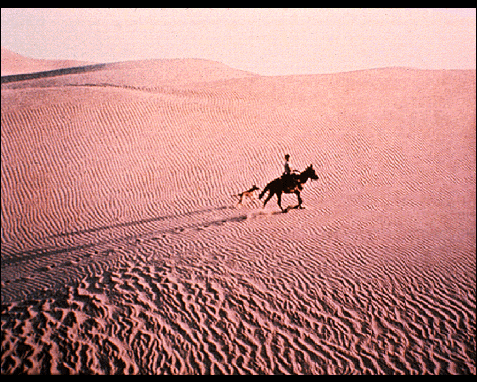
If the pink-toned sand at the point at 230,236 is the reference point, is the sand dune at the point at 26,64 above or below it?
above

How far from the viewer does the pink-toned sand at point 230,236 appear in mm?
5262

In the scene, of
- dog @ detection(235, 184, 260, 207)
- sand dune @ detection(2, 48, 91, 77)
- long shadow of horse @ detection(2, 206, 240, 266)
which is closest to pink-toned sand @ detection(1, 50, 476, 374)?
long shadow of horse @ detection(2, 206, 240, 266)

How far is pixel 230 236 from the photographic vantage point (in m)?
9.35

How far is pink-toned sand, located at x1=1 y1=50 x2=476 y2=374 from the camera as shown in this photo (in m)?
5.26

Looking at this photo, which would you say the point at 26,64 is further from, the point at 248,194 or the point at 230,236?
the point at 230,236

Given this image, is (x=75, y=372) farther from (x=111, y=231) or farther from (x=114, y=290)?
(x=111, y=231)

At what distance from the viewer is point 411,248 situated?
828 cm

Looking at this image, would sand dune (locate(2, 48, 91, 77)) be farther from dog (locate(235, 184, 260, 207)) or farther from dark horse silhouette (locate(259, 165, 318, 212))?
dark horse silhouette (locate(259, 165, 318, 212))

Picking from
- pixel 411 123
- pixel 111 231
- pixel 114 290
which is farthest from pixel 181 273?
pixel 411 123

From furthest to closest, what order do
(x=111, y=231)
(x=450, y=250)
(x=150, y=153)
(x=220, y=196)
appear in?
(x=150, y=153), (x=220, y=196), (x=111, y=231), (x=450, y=250)

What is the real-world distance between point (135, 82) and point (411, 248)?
26.5 metres

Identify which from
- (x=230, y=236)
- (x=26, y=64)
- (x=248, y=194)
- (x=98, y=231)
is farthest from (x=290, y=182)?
(x=26, y=64)

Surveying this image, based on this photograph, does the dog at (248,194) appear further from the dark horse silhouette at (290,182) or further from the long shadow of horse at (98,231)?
the long shadow of horse at (98,231)

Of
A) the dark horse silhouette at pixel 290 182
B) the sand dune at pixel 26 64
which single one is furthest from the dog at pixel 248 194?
the sand dune at pixel 26 64
